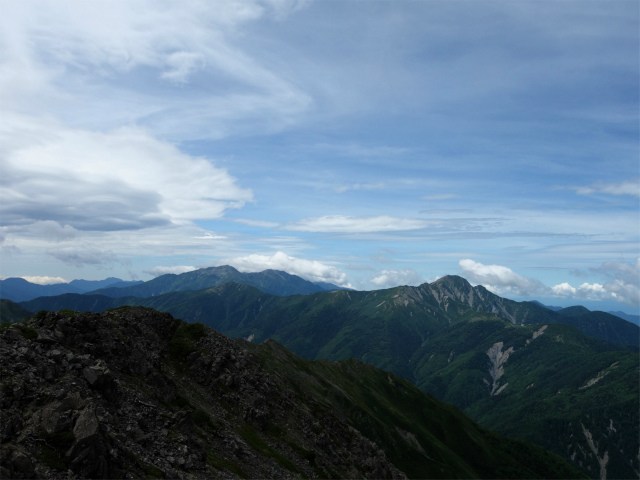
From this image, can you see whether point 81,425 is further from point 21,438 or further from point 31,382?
point 31,382

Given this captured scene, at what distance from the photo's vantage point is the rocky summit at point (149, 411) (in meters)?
41.1

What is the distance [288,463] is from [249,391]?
23653mm

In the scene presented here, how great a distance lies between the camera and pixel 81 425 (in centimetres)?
4206

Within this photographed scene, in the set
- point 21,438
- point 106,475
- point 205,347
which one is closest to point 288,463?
point 205,347

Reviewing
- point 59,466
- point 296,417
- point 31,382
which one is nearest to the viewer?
point 59,466

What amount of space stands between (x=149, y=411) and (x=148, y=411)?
0.25 meters

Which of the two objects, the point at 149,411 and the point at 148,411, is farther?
the point at 149,411

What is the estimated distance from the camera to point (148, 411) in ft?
205

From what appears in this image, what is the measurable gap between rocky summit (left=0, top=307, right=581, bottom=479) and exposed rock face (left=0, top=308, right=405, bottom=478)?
0.60 ft

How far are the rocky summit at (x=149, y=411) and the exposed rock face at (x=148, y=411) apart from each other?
0.60ft

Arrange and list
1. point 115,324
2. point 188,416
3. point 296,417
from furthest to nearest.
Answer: point 296,417 → point 115,324 → point 188,416

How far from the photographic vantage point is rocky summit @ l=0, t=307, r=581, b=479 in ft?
135

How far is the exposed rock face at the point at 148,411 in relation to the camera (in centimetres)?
4103

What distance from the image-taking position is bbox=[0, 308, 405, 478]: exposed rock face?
4103cm
